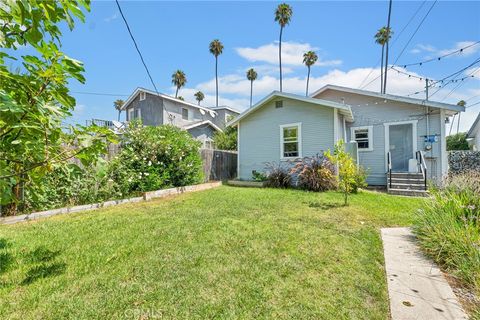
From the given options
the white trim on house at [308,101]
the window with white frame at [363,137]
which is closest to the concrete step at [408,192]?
the window with white frame at [363,137]

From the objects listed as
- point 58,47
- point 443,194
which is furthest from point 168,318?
point 443,194

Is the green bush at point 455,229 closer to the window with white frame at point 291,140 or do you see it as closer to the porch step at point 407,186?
the porch step at point 407,186

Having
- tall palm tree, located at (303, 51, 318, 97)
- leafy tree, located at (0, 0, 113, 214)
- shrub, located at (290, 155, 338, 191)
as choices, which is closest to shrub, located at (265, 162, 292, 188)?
shrub, located at (290, 155, 338, 191)

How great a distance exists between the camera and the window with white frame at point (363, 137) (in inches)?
484

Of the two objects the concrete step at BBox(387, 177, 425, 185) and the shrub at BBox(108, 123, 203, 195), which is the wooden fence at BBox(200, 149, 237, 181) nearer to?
the shrub at BBox(108, 123, 203, 195)

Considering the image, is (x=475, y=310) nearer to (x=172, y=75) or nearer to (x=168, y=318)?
(x=168, y=318)

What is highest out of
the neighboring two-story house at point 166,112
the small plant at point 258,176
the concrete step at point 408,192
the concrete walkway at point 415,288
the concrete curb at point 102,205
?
the neighboring two-story house at point 166,112

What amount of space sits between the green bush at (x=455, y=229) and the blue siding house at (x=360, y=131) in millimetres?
5950

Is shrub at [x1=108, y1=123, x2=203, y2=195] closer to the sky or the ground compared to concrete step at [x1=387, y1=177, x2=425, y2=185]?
closer to the sky

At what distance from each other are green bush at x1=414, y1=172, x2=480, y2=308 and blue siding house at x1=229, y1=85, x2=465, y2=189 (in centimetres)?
595

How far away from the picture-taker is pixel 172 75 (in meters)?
Answer: 34.8

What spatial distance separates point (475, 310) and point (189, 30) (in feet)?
32.1

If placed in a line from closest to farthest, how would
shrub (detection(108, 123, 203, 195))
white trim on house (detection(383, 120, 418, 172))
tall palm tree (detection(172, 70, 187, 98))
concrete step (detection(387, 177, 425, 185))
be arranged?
1. shrub (detection(108, 123, 203, 195))
2. concrete step (detection(387, 177, 425, 185))
3. white trim on house (detection(383, 120, 418, 172))
4. tall palm tree (detection(172, 70, 187, 98))

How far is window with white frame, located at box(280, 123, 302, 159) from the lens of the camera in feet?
37.5
